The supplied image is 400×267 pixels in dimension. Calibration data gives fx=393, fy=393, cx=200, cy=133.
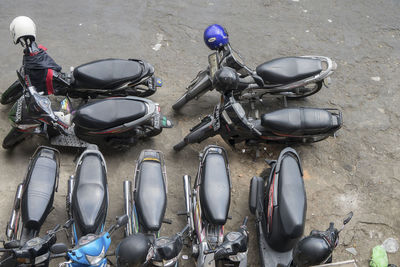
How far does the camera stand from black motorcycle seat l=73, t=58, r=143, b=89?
210 inches

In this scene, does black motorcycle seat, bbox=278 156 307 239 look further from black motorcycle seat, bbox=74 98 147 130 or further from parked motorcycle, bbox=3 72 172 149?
black motorcycle seat, bbox=74 98 147 130

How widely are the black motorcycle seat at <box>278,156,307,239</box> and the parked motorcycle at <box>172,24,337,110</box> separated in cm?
132

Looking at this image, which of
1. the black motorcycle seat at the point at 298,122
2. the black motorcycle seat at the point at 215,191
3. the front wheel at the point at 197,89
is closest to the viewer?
the black motorcycle seat at the point at 215,191

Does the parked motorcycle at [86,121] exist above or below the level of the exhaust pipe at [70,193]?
above

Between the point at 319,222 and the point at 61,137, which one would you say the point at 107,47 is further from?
the point at 319,222

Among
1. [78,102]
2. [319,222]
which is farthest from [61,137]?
[319,222]

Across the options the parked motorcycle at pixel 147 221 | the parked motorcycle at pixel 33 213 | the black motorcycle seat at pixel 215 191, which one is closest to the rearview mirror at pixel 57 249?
the parked motorcycle at pixel 33 213

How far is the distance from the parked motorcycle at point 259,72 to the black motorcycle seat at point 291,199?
1.32m

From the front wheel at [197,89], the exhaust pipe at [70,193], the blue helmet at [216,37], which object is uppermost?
the blue helmet at [216,37]

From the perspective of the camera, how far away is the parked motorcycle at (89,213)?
3.76 meters

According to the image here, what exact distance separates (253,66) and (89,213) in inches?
149

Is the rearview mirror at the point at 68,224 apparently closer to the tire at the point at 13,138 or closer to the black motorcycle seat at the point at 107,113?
the black motorcycle seat at the point at 107,113

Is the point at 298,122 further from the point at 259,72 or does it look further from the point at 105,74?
→ the point at 105,74

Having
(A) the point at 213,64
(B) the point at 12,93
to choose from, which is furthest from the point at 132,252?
(B) the point at 12,93
